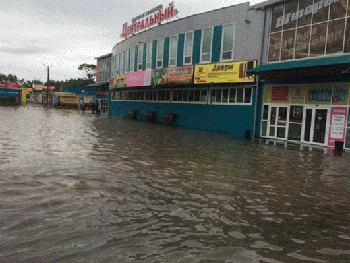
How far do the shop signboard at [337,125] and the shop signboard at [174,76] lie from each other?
37.5 feet

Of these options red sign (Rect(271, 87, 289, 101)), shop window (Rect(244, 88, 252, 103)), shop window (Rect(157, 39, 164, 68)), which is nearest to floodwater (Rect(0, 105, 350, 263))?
red sign (Rect(271, 87, 289, 101))

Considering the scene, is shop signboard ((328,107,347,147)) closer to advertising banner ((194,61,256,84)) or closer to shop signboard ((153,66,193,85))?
advertising banner ((194,61,256,84))

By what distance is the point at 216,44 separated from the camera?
23359 millimetres

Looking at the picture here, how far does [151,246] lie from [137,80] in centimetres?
2976

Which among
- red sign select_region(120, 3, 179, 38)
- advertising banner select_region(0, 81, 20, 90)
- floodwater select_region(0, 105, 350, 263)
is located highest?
red sign select_region(120, 3, 179, 38)

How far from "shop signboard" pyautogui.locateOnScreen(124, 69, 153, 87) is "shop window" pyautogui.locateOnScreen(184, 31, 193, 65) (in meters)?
5.03

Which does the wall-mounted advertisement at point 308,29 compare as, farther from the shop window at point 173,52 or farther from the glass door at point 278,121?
the shop window at point 173,52

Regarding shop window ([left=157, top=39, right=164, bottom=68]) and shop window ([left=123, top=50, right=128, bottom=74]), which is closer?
shop window ([left=157, top=39, right=164, bottom=68])

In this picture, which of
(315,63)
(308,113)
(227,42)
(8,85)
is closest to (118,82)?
(227,42)

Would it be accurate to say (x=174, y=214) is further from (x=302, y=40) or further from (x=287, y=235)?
(x=302, y=40)

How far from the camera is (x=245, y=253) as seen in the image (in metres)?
3.59

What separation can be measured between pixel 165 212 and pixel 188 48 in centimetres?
2295

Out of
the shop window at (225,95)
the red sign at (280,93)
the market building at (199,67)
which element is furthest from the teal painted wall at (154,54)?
the red sign at (280,93)

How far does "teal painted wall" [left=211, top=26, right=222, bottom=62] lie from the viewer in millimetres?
23141
